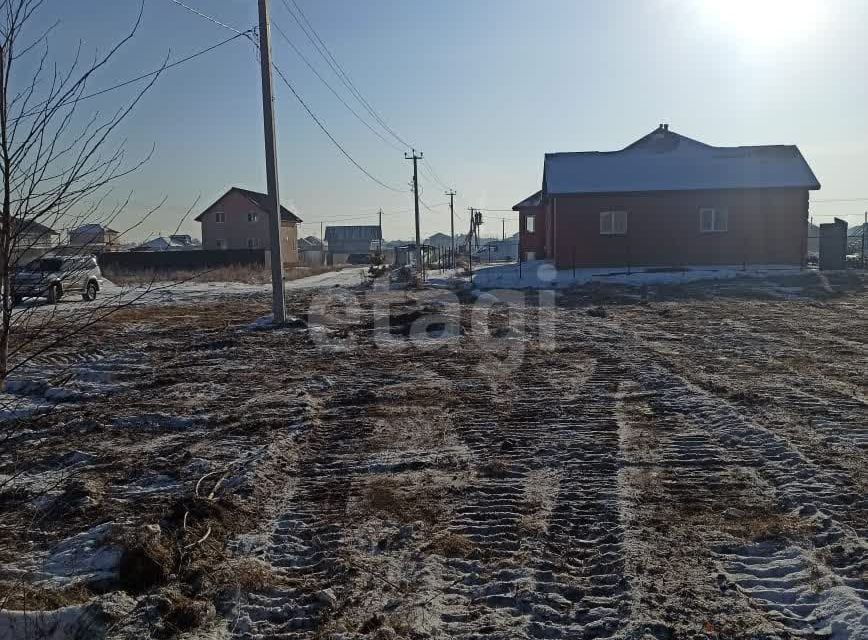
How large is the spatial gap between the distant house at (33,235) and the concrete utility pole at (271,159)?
11730 millimetres

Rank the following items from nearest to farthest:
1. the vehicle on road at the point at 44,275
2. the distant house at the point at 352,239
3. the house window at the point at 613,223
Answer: the vehicle on road at the point at 44,275 → the house window at the point at 613,223 → the distant house at the point at 352,239

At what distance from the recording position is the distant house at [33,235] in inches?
116

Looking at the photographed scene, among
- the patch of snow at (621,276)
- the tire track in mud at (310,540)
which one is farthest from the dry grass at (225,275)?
the tire track in mud at (310,540)

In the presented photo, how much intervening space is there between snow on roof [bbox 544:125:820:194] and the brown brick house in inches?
1.7

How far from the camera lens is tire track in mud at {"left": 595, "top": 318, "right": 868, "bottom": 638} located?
140 inches

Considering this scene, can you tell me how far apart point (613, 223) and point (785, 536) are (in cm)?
2759

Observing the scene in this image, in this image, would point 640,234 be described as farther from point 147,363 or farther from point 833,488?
point 833,488

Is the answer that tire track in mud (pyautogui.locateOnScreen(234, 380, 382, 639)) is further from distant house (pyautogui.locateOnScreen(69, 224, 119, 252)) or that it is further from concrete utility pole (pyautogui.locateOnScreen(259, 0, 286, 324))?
concrete utility pole (pyautogui.locateOnScreen(259, 0, 286, 324))

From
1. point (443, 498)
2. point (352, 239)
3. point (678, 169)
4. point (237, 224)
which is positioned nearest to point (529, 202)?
point (678, 169)

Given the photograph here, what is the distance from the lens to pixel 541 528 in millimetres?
4703

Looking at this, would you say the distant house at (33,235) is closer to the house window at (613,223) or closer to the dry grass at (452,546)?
the dry grass at (452,546)

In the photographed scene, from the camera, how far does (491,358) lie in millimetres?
11516

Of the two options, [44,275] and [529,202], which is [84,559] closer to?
[44,275]

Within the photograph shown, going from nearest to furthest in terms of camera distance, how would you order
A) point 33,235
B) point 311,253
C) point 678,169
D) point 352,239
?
point 33,235 < point 678,169 < point 311,253 < point 352,239
